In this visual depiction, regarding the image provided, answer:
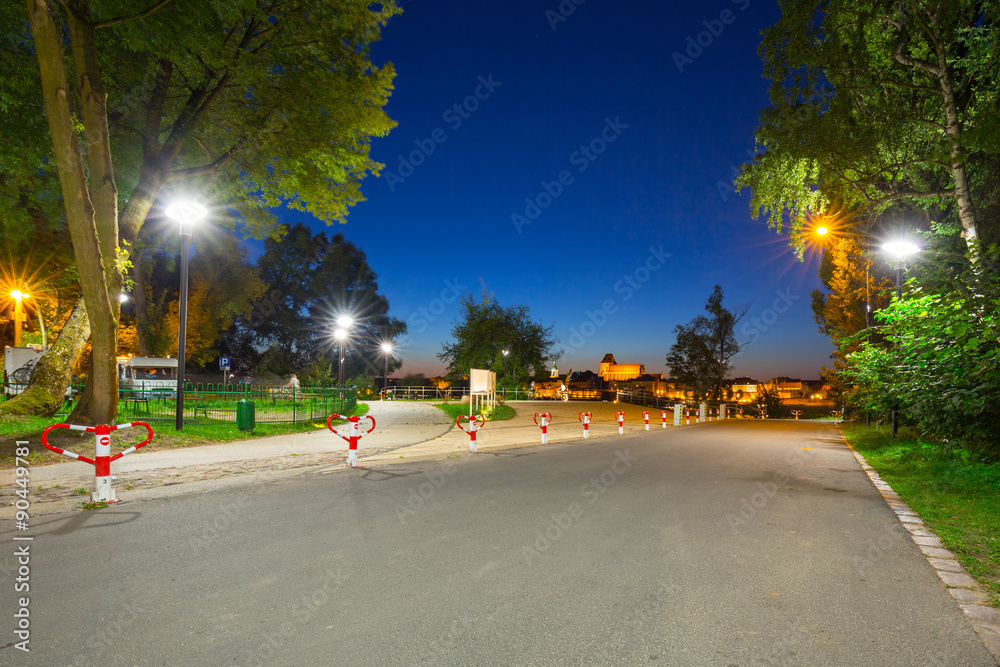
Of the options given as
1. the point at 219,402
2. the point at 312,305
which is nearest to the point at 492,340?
the point at 219,402

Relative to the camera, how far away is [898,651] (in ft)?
10.3

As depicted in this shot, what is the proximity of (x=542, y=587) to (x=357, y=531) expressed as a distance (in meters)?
2.46

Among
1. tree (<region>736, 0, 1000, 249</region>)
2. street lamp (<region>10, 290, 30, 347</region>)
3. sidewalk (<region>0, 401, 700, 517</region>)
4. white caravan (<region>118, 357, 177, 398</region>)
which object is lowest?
sidewalk (<region>0, 401, 700, 517</region>)

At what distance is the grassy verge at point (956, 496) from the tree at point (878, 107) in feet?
15.2

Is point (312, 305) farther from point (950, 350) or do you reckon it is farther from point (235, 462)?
point (950, 350)

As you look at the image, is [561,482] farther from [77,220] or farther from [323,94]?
[323,94]

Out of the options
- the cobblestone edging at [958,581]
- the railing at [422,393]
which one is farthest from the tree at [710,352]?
the cobblestone edging at [958,581]

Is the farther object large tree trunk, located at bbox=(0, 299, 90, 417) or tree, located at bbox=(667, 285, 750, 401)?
tree, located at bbox=(667, 285, 750, 401)

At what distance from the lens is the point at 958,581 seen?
4.32 metres

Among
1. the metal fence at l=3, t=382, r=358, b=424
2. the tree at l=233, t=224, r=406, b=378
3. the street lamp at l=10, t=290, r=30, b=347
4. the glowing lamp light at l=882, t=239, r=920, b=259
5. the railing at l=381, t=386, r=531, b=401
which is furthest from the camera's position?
the tree at l=233, t=224, r=406, b=378

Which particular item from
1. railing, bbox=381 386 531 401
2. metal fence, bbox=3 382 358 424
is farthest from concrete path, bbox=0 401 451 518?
railing, bbox=381 386 531 401

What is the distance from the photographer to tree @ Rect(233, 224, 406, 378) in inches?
2183

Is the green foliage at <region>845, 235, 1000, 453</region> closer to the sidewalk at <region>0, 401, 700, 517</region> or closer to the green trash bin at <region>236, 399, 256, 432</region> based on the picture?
the sidewalk at <region>0, 401, 700, 517</region>

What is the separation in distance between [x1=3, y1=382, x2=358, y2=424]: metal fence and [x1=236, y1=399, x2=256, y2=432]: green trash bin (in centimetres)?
31
